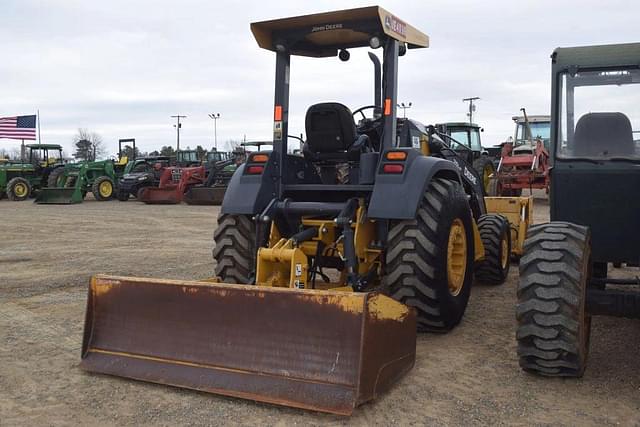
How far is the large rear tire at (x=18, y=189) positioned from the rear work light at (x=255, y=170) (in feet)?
69.1

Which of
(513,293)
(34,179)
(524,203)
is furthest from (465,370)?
(34,179)

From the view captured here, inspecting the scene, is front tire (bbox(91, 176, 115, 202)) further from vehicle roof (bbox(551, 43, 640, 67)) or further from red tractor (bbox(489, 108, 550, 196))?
vehicle roof (bbox(551, 43, 640, 67))

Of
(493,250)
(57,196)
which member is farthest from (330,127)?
(57,196)

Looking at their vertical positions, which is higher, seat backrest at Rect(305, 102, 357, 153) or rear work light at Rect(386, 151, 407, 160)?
seat backrest at Rect(305, 102, 357, 153)

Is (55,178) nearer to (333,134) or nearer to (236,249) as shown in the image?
(236,249)

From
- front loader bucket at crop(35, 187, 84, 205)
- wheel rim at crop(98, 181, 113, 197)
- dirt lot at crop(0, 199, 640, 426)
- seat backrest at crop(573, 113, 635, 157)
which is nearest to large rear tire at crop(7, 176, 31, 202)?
front loader bucket at crop(35, 187, 84, 205)

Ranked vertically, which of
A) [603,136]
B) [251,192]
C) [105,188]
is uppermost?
[603,136]

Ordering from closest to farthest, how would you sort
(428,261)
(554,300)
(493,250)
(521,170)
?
(554,300), (428,261), (493,250), (521,170)

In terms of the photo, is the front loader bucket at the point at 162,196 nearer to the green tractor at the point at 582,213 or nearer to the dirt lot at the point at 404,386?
the dirt lot at the point at 404,386

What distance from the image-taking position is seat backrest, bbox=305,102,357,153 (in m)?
5.12

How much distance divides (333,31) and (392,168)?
128cm

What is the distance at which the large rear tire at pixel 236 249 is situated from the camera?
5090mm

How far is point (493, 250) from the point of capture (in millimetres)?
6812

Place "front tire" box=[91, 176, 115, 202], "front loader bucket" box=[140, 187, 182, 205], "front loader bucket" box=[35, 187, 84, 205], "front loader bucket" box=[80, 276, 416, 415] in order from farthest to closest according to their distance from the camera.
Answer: "front tire" box=[91, 176, 115, 202], "front loader bucket" box=[35, 187, 84, 205], "front loader bucket" box=[140, 187, 182, 205], "front loader bucket" box=[80, 276, 416, 415]
